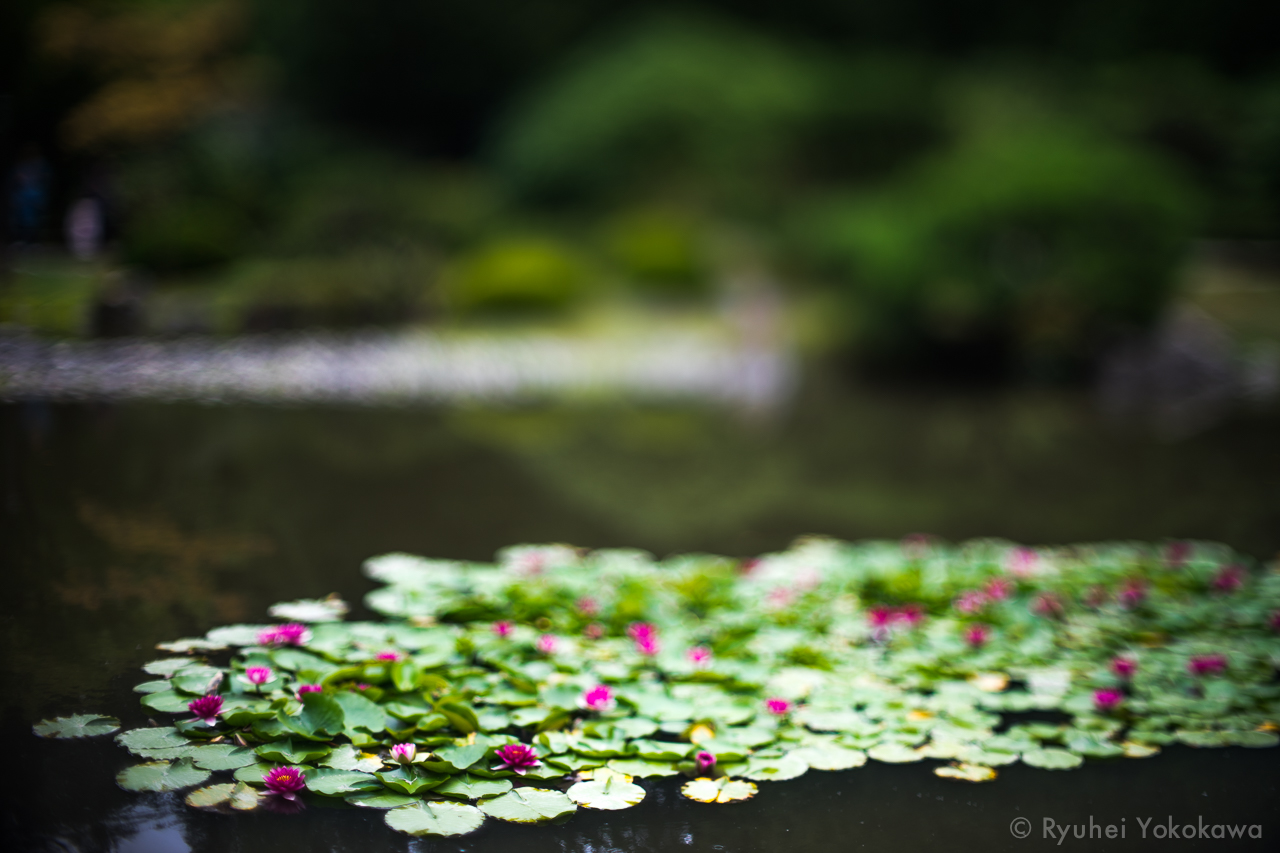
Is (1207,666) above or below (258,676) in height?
above

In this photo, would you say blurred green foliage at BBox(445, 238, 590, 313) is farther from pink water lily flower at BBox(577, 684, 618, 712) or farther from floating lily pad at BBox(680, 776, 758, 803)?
floating lily pad at BBox(680, 776, 758, 803)

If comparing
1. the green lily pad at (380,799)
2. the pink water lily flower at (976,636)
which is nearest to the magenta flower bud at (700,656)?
the pink water lily flower at (976,636)

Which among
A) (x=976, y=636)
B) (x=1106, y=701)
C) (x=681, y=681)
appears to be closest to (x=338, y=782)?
(x=681, y=681)

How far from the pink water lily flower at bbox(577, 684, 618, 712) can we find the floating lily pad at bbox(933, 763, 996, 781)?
35.6 inches

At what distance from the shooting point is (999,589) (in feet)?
12.8

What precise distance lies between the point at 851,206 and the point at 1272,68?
4.05 metres

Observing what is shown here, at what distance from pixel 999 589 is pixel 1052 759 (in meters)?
1.21

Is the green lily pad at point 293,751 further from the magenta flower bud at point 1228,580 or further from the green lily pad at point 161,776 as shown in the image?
the magenta flower bud at point 1228,580

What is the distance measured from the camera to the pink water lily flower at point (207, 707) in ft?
8.29

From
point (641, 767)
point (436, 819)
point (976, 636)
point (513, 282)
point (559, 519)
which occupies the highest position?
point (513, 282)

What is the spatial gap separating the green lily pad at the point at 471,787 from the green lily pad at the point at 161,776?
567 millimetres

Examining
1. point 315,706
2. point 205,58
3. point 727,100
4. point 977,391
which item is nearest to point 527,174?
point 727,100

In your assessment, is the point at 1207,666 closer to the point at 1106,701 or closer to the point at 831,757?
the point at 1106,701

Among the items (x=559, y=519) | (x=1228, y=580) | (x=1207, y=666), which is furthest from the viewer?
(x=559, y=519)
